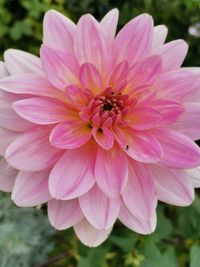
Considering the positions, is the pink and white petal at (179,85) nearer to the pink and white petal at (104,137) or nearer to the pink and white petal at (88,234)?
the pink and white petal at (104,137)

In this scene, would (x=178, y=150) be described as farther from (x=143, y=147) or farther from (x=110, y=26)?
(x=110, y=26)

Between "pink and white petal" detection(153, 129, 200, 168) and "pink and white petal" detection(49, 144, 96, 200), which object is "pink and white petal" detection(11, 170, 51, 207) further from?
"pink and white petal" detection(153, 129, 200, 168)

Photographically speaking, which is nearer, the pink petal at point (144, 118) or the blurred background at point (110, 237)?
the pink petal at point (144, 118)

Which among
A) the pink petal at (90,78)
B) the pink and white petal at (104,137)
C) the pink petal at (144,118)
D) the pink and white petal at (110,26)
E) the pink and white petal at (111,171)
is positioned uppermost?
the pink and white petal at (110,26)

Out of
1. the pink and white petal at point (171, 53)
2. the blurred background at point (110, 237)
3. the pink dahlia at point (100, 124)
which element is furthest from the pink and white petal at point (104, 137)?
the blurred background at point (110, 237)

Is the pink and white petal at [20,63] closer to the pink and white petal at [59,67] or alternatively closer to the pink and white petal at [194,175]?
the pink and white petal at [59,67]

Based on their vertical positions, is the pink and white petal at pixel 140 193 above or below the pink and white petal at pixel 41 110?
below

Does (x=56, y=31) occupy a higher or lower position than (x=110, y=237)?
higher

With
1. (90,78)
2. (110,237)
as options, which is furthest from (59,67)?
(110,237)
